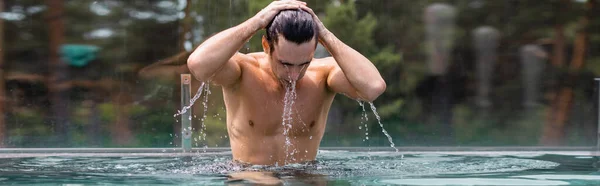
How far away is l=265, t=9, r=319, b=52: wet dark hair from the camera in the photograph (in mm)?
3041

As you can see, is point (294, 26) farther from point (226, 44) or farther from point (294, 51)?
point (226, 44)

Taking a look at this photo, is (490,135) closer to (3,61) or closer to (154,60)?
(154,60)

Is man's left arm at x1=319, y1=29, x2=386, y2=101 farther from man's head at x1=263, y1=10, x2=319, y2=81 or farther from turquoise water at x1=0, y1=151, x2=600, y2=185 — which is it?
turquoise water at x1=0, y1=151, x2=600, y2=185

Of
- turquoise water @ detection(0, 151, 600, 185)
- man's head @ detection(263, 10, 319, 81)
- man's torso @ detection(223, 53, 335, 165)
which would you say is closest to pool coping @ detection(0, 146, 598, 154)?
turquoise water @ detection(0, 151, 600, 185)

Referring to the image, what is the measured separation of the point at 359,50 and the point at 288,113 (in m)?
3.53

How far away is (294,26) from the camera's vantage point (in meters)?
3.04

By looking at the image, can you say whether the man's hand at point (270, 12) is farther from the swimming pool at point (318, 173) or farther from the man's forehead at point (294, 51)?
the swimming pool at point (318, 173)

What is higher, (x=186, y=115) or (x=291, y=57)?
(x=291, y=57)

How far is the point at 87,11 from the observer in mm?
6980

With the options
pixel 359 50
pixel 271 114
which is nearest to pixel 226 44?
pixel 271 114

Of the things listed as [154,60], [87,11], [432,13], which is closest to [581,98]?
[432,13]

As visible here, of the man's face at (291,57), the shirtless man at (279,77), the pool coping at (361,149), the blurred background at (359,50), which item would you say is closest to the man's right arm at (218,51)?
the shirtless man at (279,77)

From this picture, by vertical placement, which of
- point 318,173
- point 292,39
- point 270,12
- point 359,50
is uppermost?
point 359,50

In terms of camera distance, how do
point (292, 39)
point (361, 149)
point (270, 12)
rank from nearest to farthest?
point (292, 39) < point (270, 12) < point (361, 149)
